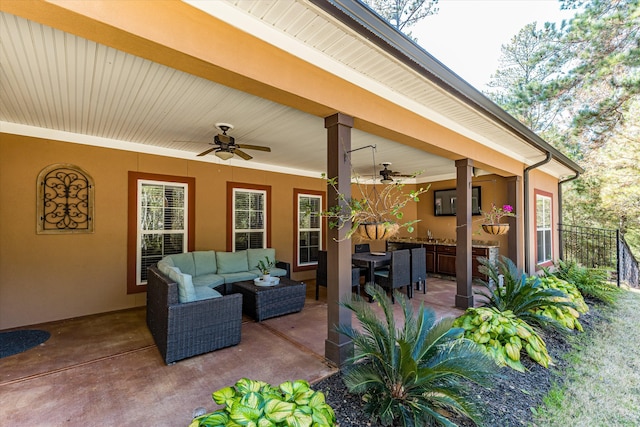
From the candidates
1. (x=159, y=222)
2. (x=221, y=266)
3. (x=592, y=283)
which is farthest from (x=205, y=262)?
(x=592, y=283)

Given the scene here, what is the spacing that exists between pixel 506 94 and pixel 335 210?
12.4m

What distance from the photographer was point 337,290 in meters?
2.71

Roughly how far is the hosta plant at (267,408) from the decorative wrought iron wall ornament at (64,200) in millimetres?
4015

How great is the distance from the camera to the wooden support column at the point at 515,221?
5922 millimetres

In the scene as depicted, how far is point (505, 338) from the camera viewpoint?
2898 mm

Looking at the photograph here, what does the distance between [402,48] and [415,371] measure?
2.37m

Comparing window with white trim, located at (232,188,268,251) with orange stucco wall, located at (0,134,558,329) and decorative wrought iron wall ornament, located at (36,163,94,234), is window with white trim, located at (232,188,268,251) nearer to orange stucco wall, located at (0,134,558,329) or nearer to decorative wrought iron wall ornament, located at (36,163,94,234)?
orange stucco wall, located at (0,134,558,329)

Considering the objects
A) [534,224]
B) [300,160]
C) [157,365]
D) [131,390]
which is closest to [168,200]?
[300,160]

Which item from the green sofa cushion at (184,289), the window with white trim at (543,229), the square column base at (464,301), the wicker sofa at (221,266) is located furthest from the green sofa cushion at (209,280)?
the window with white trim at (543,229)

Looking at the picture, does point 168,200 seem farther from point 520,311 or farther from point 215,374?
point 520,311

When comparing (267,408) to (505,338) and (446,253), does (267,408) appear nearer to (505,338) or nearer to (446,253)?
(505,338)

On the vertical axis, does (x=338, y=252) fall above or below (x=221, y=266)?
above

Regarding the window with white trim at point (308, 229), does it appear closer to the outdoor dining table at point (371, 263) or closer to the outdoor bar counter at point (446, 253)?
the outdoor dining table at point (371, 263)

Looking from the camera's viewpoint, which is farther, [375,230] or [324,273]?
[324,273]
